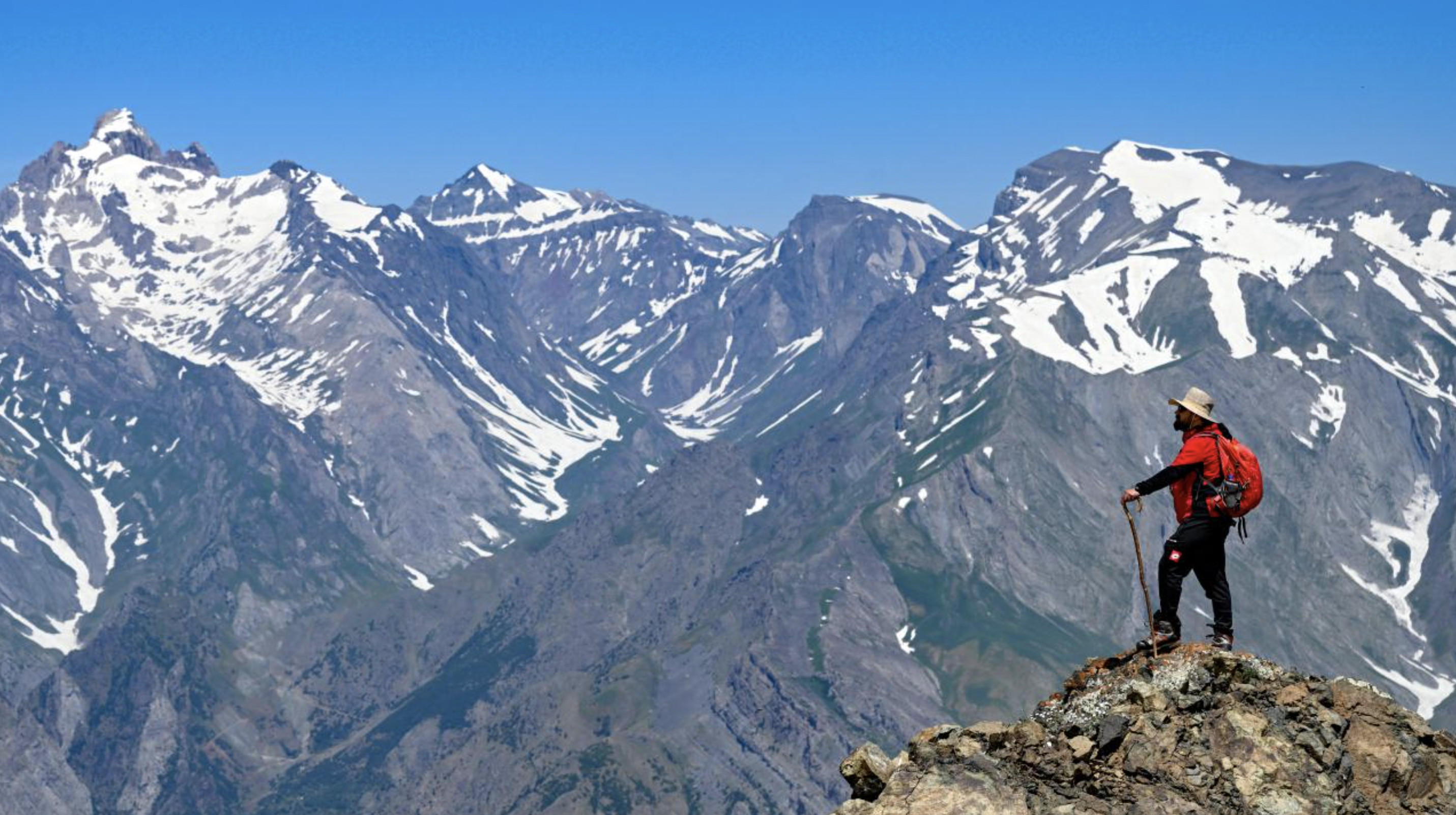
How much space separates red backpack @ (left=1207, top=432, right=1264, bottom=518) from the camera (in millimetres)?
44781

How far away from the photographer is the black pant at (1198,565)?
45719mm

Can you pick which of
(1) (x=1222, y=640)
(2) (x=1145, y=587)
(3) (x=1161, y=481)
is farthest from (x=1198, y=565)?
(2) (x=1145, y=587)

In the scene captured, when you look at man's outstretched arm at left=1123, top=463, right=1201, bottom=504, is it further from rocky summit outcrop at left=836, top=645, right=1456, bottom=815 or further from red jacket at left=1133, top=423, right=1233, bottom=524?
rocky summit outcrop at left=836, top=645, right=1456, bottom=815

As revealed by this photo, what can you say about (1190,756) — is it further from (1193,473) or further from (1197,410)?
(1197,410)

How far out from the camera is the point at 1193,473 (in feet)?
149

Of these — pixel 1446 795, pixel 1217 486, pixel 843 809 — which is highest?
pixel 1217 486

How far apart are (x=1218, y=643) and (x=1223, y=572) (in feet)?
7.84

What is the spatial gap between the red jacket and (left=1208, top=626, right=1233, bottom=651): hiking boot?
8.37 ft

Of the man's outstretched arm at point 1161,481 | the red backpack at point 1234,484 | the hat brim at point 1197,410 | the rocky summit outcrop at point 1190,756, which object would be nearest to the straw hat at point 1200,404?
the hat brim at point 1197,410

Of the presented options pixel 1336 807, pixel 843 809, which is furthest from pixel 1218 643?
pixel 843 809

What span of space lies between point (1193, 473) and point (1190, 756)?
6.68m

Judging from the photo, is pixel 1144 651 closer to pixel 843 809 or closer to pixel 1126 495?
pixel 1126 495

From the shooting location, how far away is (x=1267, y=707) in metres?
42.6

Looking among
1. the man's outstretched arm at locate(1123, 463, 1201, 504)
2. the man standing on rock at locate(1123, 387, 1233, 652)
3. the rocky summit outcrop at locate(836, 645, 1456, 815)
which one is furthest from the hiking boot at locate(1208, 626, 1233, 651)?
the man's outstretched arm at locate(1123, 463, 1201, 504)
